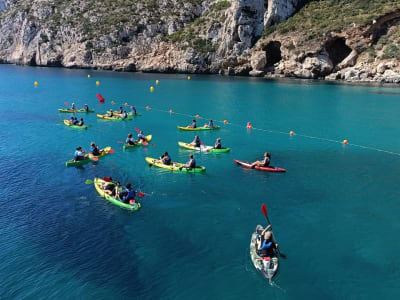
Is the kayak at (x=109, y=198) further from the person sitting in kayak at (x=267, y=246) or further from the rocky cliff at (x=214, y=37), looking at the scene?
the rocky cliff at (x=214, y=37)

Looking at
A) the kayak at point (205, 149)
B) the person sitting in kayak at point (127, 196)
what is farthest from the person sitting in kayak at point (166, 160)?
the person sitting in kayak at point (127, 196)

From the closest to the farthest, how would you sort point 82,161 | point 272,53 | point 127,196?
1. point 127,196
2. point 82,161
3. point 272,53

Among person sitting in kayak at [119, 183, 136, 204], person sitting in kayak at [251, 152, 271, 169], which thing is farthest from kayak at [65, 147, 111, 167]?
person sitting in kayak at [251, 152, 271, 169]

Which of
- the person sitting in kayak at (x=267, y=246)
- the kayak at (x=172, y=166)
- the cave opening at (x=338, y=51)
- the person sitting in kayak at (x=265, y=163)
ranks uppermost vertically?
the cave opening at (x=338, y=51)

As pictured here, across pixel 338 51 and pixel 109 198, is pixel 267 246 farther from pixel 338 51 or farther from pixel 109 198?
pixel 338 51

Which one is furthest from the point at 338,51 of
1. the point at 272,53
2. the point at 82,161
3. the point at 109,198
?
the point at 109,198

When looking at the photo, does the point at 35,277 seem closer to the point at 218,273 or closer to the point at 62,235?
the point at 62,235

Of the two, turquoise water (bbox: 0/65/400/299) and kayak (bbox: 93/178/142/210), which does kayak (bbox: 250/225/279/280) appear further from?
kayak (bbox: 93/178/142/210)
